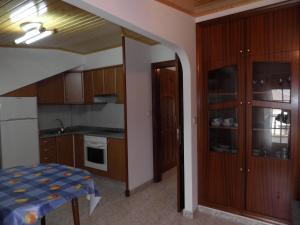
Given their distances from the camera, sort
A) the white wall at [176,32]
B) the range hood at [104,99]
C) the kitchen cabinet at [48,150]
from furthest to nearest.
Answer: the range hood at [104,99] < the kitchen cabinet at [48,150] < the white wall at [176,32]

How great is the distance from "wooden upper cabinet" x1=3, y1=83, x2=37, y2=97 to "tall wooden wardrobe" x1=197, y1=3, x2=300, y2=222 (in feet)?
9.57

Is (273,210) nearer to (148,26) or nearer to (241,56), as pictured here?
(241,56)

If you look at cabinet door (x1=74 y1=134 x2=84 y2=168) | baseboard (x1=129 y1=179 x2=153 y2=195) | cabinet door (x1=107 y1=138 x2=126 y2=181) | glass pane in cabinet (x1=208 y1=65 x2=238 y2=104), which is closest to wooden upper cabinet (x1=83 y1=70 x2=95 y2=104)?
cabinet door (x1=74 y1=134 x2=84 y2=168)

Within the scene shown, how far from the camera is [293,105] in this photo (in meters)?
2.32

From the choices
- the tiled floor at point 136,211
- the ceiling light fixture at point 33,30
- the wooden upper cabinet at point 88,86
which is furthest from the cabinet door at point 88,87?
the tiled floor at point 136,211

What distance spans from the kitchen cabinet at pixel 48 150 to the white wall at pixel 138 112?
1.74m

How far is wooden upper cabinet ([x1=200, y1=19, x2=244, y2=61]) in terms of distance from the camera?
2590 mm

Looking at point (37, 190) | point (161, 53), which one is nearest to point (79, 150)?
point (161, 53)

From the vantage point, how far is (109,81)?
4367 millimetres

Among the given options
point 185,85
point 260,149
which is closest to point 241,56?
point 185,85

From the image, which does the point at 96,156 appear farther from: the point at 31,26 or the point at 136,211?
the point at 31,26

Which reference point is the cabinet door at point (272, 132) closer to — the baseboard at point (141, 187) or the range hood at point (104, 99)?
the baseboard at point (141, 187)

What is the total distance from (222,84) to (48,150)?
10.9 ft

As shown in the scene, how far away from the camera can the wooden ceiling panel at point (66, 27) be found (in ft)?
8.20
